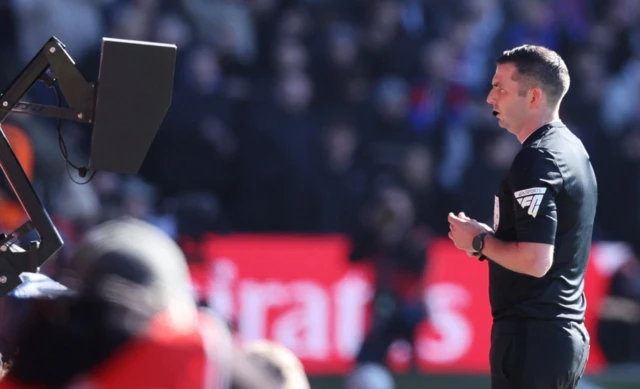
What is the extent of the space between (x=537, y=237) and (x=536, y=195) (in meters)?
0.14

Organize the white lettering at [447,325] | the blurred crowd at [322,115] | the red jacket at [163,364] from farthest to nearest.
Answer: the white lettering at [447,325] < the blurred crowd at [322,115] < the red jacket at [163,364]

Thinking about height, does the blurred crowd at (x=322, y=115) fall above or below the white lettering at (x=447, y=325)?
above

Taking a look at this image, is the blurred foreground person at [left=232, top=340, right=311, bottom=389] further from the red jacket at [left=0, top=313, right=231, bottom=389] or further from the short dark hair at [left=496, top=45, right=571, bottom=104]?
the short dark hair at [left=496, top=45, right=571, bottom=104]

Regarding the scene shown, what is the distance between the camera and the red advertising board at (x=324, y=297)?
7.85 meters

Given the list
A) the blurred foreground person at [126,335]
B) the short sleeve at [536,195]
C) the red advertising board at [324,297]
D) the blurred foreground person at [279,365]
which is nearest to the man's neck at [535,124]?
the short sleeve at [536,195]

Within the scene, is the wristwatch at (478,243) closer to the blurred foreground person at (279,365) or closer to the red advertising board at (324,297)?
the blurred foreground person at (279,365)

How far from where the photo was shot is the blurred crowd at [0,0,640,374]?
26.3ft

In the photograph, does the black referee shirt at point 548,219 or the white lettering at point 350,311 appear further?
the white lettering at point 350,311

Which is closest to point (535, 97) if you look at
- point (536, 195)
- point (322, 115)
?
point (536, 195)

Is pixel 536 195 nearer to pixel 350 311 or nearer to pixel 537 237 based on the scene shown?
pixel 537 237

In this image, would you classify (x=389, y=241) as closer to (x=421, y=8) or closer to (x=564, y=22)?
(x=421, y=8)

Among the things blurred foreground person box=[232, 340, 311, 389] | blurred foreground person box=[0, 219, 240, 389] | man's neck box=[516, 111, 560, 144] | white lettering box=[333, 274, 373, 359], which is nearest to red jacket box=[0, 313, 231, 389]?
blurred foreground person box=[0, 219, 240, 389]

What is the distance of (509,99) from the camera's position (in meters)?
3.73

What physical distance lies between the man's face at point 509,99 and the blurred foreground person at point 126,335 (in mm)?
1955
